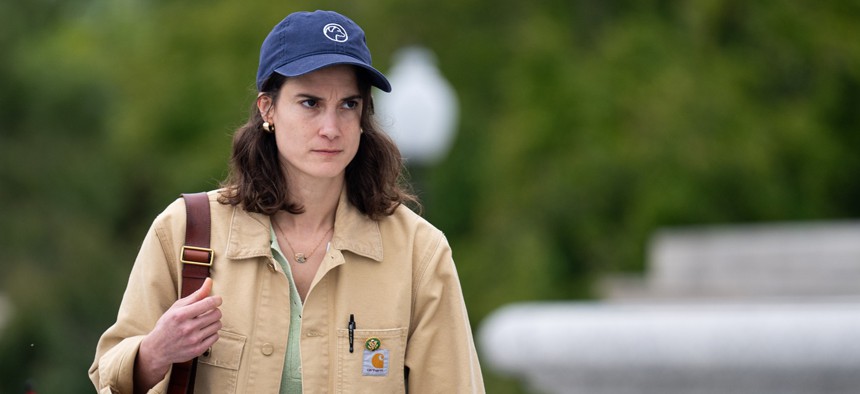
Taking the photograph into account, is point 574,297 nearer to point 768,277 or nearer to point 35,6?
point 768,277

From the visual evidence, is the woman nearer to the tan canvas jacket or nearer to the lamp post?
the tan canvas jacket

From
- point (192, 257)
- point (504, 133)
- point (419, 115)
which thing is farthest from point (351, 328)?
point (504, 133)

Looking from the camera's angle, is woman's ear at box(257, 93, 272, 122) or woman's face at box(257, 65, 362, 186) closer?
woman's face at box(257, 65, 362, 186)

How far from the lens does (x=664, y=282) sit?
580 inches

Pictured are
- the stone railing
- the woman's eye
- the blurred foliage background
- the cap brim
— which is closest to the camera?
the cap brim

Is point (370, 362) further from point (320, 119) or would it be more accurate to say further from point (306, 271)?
point (320, 119)

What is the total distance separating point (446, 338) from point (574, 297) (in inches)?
638

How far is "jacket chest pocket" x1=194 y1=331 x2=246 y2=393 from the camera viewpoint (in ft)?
11.3

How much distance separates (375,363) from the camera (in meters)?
3.51

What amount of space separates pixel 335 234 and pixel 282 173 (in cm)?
21

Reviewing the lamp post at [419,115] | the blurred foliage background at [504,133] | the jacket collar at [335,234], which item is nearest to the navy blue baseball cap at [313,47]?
the jacket collar at [335,234]

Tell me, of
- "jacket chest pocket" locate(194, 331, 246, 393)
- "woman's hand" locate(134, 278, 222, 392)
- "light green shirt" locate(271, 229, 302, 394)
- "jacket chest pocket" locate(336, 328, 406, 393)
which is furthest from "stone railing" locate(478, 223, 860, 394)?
"woman's hand" locate(134, 278, 222, 392)

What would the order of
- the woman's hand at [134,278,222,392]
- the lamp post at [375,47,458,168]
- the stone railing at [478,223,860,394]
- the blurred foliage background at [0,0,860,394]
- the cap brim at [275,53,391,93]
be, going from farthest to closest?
the blurred foliage background at [0,0,860,394] < the lamp post at [375,47,458,168] < the stone railing at [478,223,860,394] < the cap brim at [275,53,391,93] < the woman's hand at [134,278,222,392]

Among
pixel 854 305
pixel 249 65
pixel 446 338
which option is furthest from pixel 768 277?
pixel 249 65
